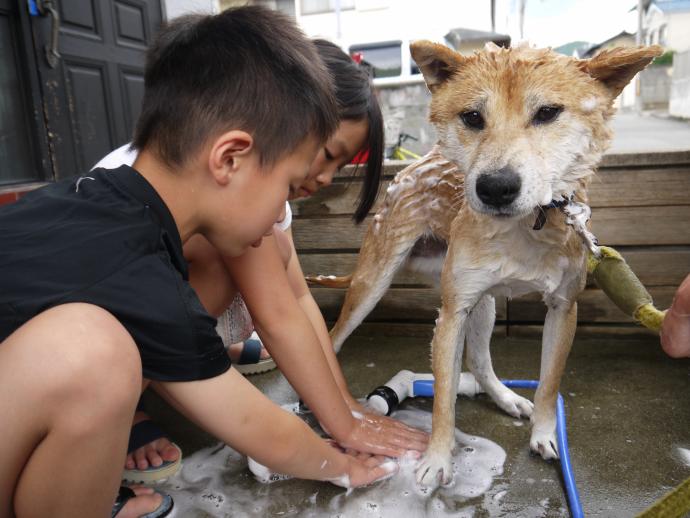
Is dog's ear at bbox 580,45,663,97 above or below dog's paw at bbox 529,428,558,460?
above

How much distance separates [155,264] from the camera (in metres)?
1.08

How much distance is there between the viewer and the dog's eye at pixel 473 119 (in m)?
1.46

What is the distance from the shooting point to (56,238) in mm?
1055

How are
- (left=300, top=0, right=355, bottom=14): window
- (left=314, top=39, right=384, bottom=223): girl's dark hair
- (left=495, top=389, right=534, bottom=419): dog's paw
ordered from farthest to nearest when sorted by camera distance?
(left=300, top=0, right=355, bottom=14): window
(left=495, top=389, right=534, bottom=419): dog's paw
(left=314, top=39, right=384, bottom=223): girl's dark hair

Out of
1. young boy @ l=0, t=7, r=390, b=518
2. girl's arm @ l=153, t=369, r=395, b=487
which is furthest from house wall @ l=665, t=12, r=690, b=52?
girl's arm @ l=153, t=369, r=395, b=487

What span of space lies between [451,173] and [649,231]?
103cm

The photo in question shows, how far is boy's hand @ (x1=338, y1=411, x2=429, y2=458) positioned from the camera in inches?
66.4

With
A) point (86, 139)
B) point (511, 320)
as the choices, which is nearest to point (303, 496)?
point (511, 320)

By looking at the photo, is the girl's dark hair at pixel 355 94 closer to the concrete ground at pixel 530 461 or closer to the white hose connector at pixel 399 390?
the white hose connector at pixel 399 390

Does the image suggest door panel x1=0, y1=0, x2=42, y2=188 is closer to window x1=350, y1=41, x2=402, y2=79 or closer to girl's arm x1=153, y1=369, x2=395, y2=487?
girl's arm x1=153, y1=369, x2=395, y2=487

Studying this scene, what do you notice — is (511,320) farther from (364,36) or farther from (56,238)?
(364,36)

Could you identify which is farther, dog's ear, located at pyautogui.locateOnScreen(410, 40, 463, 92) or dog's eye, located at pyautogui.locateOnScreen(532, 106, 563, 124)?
dog's ear, located at pyautogui.locateOnScreen(410, 40, 463, 92)

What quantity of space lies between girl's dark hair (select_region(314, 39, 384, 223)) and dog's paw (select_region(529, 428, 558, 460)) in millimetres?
1017

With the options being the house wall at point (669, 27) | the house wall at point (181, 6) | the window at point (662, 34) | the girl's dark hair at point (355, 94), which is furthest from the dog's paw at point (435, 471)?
the window at point (662, 34)
